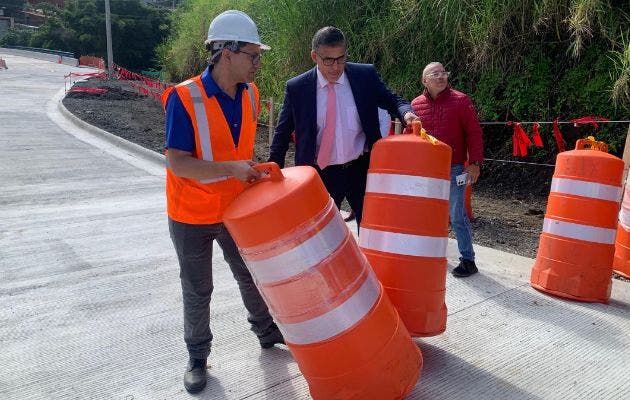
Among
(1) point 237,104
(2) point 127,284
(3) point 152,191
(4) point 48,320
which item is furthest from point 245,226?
(3) point 152,191

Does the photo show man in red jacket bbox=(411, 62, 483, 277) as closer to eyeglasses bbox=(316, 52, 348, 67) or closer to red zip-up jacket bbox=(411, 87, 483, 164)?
red zip-up jacket bbox=(411, 87, 483, 164)

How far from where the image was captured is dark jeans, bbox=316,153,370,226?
358 centimetres

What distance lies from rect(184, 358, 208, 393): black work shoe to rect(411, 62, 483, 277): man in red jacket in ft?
7.95

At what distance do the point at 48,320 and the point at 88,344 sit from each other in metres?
0.51

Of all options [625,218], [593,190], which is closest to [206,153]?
[593,190]

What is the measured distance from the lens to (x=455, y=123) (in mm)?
4492

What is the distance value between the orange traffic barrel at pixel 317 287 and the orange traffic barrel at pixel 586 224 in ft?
7.09

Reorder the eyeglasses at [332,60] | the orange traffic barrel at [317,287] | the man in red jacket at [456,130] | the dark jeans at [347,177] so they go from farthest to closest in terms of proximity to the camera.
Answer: the man in red jacket at [456,130] < the dark jeans at [347,177] < the eyeglasses at [332,60] < the orange traffic barrel at [317,287]

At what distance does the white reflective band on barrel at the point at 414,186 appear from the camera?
2910 millimetres

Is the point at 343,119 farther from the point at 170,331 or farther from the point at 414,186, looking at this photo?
the point at 170,331

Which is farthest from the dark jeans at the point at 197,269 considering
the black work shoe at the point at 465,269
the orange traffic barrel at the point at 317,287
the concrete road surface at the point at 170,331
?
the black work shoe at the point at 465,269

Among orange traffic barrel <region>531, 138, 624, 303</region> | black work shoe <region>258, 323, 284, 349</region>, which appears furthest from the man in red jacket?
black work shoe <region>258, 323, 284, 349</region>

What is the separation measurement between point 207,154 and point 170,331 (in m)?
1.45

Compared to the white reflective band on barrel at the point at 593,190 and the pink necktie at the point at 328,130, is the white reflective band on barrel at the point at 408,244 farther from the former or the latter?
the white reflective band on barrel at the point at 593,190
